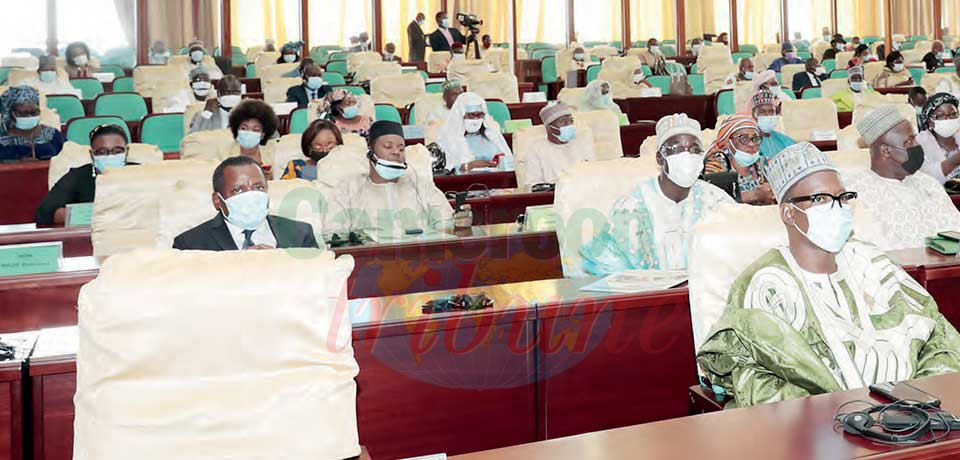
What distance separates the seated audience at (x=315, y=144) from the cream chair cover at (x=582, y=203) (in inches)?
75.4

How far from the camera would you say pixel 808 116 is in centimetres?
789

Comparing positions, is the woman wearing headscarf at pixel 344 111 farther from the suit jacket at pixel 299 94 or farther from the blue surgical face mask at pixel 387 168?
the blue surgical face mask at pixel 387 168

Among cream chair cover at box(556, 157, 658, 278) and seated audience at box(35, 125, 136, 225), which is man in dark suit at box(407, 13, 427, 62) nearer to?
seated audience at box(35, 125, 136, 225)

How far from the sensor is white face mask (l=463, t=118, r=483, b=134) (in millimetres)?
6906

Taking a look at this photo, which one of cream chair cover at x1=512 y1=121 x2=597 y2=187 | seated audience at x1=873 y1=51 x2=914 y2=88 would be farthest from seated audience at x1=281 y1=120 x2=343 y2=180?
seated audience at x1=873 y1=51 x2=914 y2=88

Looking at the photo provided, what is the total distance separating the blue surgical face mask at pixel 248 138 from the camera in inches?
230

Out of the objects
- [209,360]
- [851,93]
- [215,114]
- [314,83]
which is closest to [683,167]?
[209,360]

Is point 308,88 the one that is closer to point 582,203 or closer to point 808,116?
point 808,116

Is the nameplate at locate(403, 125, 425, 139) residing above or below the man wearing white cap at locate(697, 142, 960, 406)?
above

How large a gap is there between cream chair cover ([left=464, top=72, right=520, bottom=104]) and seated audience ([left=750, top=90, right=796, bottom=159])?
4063mm

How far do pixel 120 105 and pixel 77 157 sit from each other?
13.0 ft

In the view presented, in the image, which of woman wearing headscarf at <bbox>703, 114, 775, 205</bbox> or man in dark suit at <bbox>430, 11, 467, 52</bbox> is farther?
man in dark suit at <bbox>430, 11, 467, 52</bbox>

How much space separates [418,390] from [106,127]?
10.2 ft

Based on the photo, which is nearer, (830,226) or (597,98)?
(830,226)
